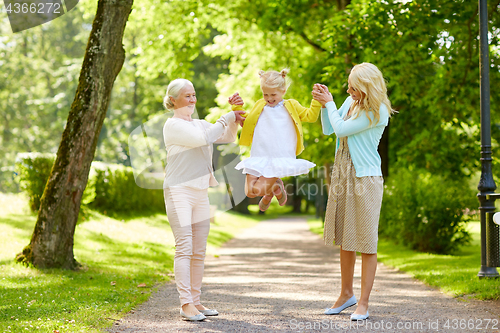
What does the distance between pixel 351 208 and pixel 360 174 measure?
35 centimetres

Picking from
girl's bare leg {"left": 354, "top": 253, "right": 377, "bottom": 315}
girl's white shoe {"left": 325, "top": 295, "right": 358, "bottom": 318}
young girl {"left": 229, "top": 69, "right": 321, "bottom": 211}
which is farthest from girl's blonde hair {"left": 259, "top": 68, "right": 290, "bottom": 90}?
girl's white shoe {"left": 325, "top": 295, "right": 358, "bottom": 318}

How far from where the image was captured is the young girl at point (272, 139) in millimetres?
4875

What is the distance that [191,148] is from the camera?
5.09m

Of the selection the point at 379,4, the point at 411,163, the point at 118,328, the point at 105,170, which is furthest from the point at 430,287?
the point at 105,170

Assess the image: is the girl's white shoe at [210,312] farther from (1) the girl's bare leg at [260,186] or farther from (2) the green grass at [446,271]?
(2) the green grass at [446,271]

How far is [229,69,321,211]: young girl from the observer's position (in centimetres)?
488

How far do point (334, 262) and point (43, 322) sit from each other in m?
7.30

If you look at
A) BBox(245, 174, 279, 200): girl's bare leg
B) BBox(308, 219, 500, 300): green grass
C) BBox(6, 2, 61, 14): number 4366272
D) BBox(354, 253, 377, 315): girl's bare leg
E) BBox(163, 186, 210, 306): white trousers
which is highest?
BBox(6, 2, 61, 14): number 4366272

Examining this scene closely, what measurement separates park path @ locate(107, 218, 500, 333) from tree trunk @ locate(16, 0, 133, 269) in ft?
5.94

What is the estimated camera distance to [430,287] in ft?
23.9

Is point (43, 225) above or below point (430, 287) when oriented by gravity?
above

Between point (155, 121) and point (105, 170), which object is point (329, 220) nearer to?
point (105, 170)

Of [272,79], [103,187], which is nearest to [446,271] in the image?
[272,79]

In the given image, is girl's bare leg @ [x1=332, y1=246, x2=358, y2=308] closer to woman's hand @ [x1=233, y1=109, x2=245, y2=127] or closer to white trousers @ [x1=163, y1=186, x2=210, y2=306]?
white trousers @ [x1=163, y1=186, x2=210, y2=306]
